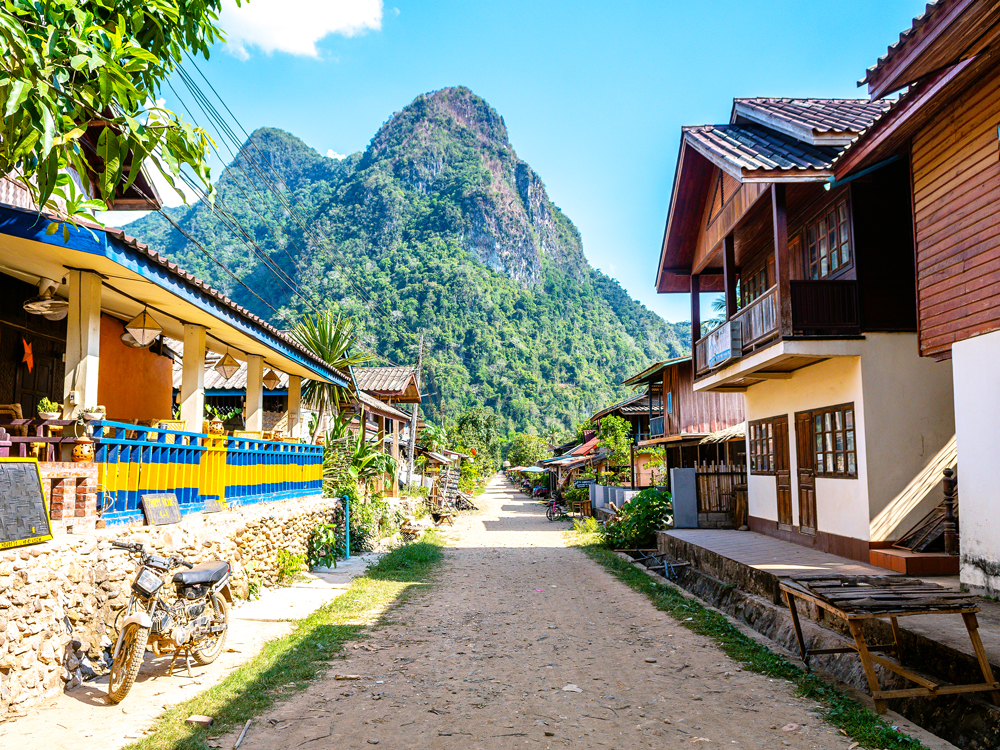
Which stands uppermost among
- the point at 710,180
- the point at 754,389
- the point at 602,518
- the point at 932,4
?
the point at 710,180

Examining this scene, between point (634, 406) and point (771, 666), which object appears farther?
point (634, 406)

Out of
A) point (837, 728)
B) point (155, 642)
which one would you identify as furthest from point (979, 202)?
point (155, 642)

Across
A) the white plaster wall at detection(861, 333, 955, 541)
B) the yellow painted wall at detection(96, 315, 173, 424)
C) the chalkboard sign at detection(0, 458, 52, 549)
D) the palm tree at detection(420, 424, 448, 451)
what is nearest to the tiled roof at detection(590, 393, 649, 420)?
the palm tree at detection(420, 424, 448, 451)

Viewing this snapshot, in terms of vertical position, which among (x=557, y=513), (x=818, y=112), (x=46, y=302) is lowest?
(x=557, y=513)

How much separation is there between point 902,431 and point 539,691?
700 cm

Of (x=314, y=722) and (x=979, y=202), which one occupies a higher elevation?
(x=979, y=202)

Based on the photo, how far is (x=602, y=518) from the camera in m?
23.8

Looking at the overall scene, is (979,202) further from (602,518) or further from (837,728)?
(602,518)

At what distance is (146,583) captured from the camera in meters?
5.41

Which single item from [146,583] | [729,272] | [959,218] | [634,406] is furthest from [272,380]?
[634,406]

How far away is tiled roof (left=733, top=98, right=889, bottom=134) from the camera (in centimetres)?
1102

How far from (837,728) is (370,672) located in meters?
3.89

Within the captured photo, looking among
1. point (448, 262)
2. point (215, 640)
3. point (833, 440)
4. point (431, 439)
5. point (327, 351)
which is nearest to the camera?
point (215, 640)

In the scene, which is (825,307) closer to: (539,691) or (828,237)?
(828,237)
